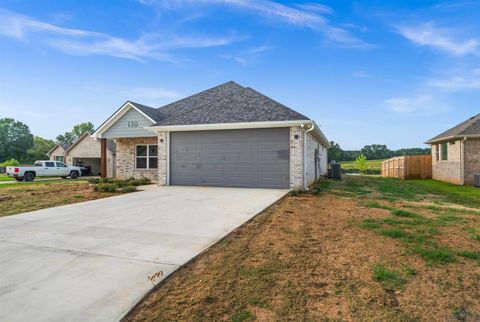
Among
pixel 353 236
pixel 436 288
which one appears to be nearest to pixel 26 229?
pixel 353 236

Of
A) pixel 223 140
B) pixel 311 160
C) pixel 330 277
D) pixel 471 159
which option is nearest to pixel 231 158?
pixel 223 140

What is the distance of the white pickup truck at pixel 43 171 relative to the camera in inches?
800

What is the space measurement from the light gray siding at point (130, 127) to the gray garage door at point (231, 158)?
7.86ft

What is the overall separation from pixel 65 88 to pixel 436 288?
21501 mm

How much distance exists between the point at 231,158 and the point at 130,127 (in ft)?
22.7

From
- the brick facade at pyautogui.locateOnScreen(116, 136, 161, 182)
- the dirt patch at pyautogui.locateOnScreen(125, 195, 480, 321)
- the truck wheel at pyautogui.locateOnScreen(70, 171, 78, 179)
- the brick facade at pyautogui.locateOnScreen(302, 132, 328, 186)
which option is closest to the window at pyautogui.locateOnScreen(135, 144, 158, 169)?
the brick facade at pyautogui.locateOnScreen(116, 136, 161, 182)

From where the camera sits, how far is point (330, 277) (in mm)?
2986

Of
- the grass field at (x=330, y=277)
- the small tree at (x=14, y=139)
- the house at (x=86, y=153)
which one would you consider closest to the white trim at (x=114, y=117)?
the grass field at (x=330, y=277)

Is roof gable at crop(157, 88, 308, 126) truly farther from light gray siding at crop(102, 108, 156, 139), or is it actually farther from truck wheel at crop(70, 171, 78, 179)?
truck wheel at crop(70, 171, 78, 179)

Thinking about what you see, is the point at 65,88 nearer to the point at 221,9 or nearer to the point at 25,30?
the point at 25,30

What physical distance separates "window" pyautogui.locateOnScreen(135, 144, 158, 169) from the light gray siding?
4.15 ft

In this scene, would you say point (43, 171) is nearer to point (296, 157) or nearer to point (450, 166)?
point (296, 157)

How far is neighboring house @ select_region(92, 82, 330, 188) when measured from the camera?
1116 cm

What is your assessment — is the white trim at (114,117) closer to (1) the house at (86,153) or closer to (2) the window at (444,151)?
(1) the house at (86,153)
